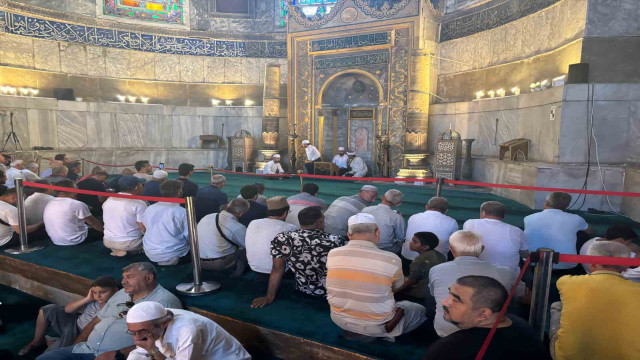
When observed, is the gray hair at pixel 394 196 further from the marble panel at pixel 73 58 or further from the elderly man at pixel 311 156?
the marble panel at pixel 73 58

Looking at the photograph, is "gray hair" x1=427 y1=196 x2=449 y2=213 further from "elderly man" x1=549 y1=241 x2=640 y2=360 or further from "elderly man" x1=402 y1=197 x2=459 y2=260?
"elderly man" x1=549 y1=241 x2=640 y2=360

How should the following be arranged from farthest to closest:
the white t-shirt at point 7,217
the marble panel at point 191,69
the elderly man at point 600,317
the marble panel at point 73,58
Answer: the marble panel at point 191,69 < the marble panel at point 73,58 < the white t-shirt at point 7,217 < the elderly man at point 600,317

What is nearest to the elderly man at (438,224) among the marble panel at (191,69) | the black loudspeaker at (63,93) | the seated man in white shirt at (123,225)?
the seated man in white shirt at (123,225)

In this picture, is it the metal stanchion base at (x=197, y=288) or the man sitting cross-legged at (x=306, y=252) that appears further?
the metal stanchion base at (x=197, y=288)

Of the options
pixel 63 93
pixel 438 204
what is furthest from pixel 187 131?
pixel 438 204

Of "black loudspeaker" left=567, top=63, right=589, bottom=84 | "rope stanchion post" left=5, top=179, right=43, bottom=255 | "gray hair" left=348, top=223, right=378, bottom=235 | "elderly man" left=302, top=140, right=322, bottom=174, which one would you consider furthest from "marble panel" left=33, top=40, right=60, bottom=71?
"black loudspeaker" left=567, top=63, right=589, bottom=84

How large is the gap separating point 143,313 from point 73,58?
1199 cm

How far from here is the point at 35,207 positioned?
4590 mm

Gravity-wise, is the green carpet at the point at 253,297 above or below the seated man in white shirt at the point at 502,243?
below

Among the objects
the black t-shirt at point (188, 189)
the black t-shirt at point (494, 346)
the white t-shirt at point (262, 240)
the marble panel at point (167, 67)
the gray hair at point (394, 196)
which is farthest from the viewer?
the marble panel at point (167, 67)

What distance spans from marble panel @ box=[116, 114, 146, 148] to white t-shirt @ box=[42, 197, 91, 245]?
7.87 meters

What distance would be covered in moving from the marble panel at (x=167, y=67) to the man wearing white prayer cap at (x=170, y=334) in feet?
39.7

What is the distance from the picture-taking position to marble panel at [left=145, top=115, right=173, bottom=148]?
38.8 ft

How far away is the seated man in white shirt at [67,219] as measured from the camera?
13.2ft
